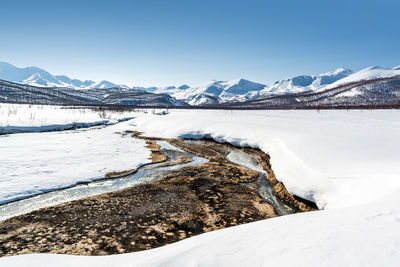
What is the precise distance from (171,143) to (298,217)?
2485 centimetres

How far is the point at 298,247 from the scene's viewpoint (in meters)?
4.54

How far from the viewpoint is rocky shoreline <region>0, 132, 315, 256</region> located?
25.6 ft

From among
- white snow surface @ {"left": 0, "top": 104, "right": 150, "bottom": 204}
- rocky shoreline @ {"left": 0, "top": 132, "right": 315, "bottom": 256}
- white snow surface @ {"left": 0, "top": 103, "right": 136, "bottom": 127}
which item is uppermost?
white snow surface @ {"left": 0, "top": 103, "right": 136, "bottom": 127}

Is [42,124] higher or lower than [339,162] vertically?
higher

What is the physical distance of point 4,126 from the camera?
3453 cm

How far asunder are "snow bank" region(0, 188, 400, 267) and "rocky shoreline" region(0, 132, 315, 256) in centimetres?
205

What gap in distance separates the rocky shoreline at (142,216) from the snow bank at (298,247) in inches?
80.8

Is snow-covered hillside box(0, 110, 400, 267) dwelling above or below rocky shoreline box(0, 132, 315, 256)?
above

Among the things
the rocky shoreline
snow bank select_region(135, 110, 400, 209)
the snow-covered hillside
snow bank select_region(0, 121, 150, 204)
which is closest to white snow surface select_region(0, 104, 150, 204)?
snow bank select_region(0, 121, 150, 204)

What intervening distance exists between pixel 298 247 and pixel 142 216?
24.5 ft

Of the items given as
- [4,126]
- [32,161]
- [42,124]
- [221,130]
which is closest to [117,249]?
[32,161]

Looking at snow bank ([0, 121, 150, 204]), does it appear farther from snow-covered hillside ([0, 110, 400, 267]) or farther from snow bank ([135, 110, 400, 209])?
snow bank ([135, 110, 400, 209])

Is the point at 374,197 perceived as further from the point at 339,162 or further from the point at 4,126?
the point at 4,126

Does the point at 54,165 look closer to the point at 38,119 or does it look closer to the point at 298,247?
the point at 298,247
